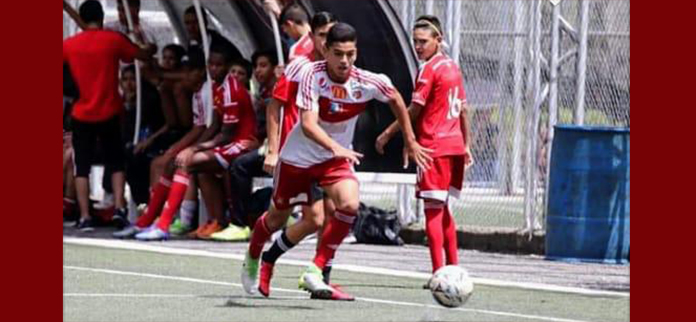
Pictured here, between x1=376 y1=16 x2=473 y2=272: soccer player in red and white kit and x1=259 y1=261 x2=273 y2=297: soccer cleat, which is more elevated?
x1=376 y1=16 x2=473 y2=272: soccer player in red and white kit

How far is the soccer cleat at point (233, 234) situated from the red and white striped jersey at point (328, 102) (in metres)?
5.30

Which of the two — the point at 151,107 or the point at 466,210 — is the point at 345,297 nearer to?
the point at 466,210

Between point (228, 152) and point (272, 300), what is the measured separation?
5.24 m

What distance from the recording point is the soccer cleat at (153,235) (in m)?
16.7

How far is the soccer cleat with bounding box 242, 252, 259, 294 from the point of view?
11.6 m

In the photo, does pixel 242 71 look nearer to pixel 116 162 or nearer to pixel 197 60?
pixel 197 60

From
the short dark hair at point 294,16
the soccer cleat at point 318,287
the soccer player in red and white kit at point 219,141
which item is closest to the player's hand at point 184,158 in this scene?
the soccer player in red and white kit at point 219,141

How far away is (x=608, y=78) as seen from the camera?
1600cm

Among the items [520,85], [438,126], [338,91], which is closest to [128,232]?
[520,85]

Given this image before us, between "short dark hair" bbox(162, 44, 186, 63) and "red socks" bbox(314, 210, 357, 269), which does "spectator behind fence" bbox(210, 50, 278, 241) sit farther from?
"red socks" bbox(314, 210, 357, 269)

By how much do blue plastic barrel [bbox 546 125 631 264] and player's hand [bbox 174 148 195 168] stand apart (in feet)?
11.5

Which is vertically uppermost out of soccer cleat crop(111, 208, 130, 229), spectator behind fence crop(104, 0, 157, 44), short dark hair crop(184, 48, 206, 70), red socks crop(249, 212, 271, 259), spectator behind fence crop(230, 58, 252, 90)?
spectator behind fence crop(104, 0, 157, 44)

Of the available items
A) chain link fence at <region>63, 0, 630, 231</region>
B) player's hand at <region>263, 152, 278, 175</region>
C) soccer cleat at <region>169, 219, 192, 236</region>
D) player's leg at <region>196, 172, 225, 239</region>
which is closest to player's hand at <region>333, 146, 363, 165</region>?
player's hand at <region>263, 152, 278, 175</region>

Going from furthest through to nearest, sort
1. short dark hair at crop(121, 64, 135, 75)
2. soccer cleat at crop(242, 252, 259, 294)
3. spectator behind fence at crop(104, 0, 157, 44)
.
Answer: short dark hair at crop(121, 64, 135, 75), spectator behind fence at crop(104, 0, 157, 44), soccer cleat at crop(242, 252, 259, 294)
